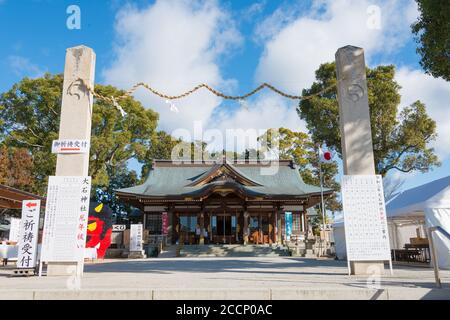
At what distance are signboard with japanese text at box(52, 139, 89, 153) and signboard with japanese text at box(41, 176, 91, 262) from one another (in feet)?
2.01

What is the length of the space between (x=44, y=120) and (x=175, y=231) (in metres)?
12.6

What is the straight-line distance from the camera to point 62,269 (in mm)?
7223

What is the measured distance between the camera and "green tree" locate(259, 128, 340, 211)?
3181 centimetres

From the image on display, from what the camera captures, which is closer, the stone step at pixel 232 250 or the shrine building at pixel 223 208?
the stone step at pixel 232 250

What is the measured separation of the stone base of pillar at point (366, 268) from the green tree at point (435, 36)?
230 inches

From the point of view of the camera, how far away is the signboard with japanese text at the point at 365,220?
7148 mm

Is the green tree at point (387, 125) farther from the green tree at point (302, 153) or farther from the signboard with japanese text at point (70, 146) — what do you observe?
the signboard with japanese text at point (70, 146)

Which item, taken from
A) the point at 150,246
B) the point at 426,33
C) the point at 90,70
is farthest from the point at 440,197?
the point at 150,246

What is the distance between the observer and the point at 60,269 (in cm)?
723

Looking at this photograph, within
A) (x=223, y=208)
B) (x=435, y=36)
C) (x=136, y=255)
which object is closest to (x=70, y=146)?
(x=435, y=36)

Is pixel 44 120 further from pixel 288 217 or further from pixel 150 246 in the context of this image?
pixel 288 217

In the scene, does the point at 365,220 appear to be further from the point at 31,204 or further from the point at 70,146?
the point at 31,204

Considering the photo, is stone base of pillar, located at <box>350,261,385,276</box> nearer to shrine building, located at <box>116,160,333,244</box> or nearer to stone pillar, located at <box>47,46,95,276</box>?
stone pillar, located at <box>47,46,95,276</box>

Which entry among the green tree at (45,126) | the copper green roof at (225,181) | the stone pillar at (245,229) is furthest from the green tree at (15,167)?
the stone pillar at (245,229)
